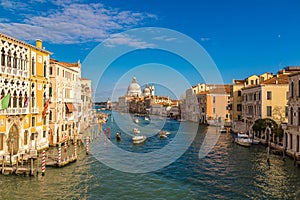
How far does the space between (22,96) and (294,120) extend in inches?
640

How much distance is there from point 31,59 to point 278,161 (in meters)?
A: 15.9

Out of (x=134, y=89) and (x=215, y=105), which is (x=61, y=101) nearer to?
(x=215, y=105)

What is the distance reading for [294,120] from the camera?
59.8ft

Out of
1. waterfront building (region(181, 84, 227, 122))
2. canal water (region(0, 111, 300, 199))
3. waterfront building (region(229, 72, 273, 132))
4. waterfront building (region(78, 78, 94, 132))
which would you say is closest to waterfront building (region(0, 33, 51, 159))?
canal water (region(0, 111, 300, 199))

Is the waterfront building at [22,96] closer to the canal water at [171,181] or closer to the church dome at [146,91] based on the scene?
the canal water at [171,181]

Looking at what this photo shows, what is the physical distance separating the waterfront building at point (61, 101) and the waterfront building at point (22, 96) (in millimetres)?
1641

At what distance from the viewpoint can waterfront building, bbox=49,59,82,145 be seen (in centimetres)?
2188

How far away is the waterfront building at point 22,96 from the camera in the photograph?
15.3 meters

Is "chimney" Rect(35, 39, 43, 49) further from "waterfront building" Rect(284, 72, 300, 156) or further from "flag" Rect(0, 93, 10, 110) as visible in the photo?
"waterfront building" Rect(284, 72, 300, 156)

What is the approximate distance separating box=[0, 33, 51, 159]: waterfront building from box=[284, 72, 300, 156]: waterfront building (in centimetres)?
1536

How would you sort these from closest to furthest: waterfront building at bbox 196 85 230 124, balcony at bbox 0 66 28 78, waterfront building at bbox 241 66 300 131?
balcony at bbox 0 66 28 78, waterfront building at bbox 241 66 300 131, waterfront building at bbox 196 85 230 124

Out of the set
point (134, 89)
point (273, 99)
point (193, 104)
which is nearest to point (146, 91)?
point (134, 89)

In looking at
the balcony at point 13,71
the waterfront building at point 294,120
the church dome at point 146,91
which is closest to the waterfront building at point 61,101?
the balcony at point 13,71

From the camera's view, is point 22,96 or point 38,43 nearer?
point 22,96
